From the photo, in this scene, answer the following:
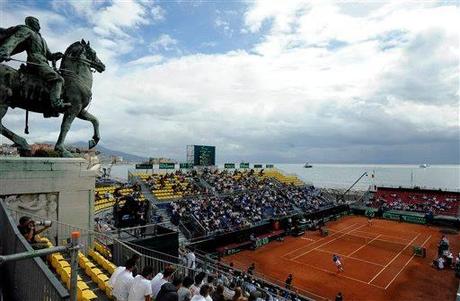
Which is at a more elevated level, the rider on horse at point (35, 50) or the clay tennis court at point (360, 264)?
the rider on horse at point (35, 50)

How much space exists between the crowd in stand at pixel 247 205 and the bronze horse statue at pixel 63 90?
58.3ft

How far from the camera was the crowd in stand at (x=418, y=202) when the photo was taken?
156 ft

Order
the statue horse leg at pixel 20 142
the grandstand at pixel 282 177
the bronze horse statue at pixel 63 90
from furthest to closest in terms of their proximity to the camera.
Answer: the grandstand at pixel 282 177 → the statue horse leg at pixel 20 142 → the bronze horse statue at pixel 63 90

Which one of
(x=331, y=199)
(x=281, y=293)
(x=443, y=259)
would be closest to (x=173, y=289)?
(x=281, y=293)

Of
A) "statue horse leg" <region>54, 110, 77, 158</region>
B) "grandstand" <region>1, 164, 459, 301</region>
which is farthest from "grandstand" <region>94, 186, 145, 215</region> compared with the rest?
"statue horse leg" <region>54, 110, 77, 158</region>

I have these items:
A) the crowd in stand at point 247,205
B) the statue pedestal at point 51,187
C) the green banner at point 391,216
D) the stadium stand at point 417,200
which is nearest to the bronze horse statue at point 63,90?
the statue pedestal at point 51,187

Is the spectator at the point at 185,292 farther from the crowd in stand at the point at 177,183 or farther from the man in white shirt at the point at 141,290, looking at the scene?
the crowd in stand at the point at 177,183

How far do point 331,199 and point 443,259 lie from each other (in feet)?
79.3

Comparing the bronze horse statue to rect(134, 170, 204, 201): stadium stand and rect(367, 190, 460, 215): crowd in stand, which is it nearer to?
Answer: rect(134, 170, 204, 201): stadium stand

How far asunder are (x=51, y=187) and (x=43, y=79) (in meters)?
3.90

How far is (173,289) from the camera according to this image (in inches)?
239

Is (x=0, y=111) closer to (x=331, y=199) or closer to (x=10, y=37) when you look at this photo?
(x=10, y=37)

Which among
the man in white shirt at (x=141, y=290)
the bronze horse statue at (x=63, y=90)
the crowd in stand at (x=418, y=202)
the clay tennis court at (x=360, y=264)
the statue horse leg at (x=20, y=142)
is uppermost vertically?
the bronze horse statue at (x=63, y=90)

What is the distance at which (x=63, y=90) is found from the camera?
1227 cm
